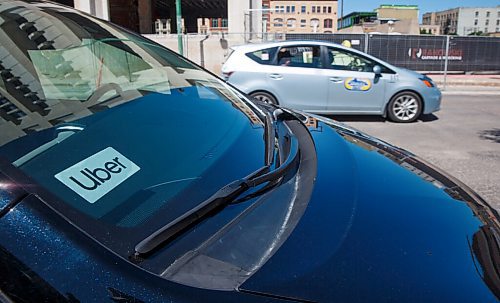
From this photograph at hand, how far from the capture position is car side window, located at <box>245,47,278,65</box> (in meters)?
7.84

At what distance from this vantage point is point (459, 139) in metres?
6.58

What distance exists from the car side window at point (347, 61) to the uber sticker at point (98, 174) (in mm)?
6873

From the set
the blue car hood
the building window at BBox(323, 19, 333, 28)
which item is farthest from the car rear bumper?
the building window at BBox(323, 19, 333, 28)

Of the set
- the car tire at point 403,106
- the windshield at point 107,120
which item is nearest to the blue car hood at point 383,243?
the windshield at point 107,120

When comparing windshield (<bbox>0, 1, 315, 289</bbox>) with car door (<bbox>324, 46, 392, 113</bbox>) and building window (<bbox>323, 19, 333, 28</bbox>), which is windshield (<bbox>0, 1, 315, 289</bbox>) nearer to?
car door (<bbox>324, 46, 392, 113</bbox>)

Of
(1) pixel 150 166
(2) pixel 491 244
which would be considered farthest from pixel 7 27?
(2) pixel 491 244

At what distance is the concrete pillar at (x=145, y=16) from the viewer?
34.6 m

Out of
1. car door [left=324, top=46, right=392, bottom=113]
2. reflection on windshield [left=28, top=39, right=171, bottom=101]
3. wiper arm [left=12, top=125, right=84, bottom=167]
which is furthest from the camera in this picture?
car door [left=324, top=46, right=392, bottom=113]

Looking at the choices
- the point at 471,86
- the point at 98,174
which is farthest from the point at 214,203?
the point at 471,86

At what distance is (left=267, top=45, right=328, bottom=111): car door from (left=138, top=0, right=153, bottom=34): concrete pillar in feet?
96.3

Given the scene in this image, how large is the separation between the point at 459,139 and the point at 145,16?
109 ft

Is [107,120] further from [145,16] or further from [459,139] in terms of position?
[145,16]

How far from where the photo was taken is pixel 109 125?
5.05ft

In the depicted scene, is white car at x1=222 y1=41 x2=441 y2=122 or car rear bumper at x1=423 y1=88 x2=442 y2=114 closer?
white car at x1=222 y1=41 x2=441 y2=122
